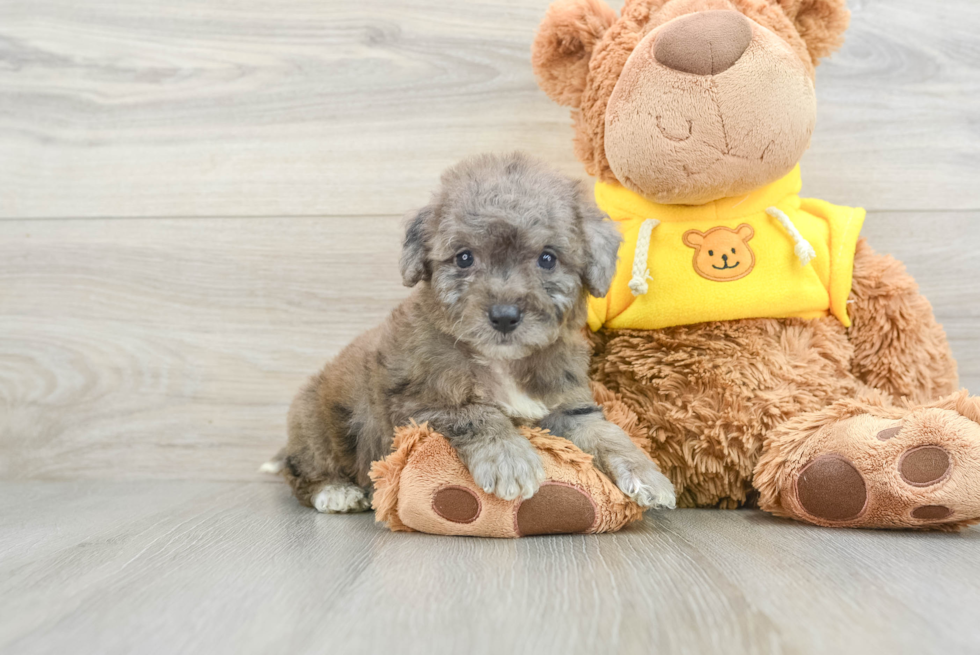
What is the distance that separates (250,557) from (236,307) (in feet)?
3.70

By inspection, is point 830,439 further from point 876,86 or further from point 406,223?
point 876,86

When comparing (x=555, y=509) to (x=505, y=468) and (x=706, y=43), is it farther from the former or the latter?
(x=706, y=43)

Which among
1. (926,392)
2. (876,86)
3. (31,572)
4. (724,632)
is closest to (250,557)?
(31,572)

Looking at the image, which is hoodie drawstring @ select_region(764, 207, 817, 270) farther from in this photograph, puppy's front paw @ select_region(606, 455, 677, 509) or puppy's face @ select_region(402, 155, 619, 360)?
puppy's front paw @ select_region(606, 455, 677, 509)

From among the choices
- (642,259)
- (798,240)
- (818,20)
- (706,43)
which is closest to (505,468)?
(642,259)

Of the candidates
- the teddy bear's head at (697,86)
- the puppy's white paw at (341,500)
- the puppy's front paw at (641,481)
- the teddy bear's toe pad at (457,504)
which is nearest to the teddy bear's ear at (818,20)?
the teddy bear's head at (697,86)

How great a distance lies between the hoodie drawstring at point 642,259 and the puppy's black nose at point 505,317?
43 cm

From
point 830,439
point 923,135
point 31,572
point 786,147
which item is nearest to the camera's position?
point 31,572

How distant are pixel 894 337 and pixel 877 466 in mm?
492

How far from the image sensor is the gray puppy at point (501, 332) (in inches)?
57.4

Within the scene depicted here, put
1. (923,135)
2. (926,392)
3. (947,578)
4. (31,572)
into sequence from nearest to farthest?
1. (947,578)
2. (31,572)
3. (926,392)
4. (923,135)

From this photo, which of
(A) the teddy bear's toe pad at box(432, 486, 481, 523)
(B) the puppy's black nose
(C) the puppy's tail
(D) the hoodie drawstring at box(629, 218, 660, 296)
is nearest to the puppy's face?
(B) the puppy's black nose

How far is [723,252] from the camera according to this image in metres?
1.77

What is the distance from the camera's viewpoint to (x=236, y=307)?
2398 millimetres
